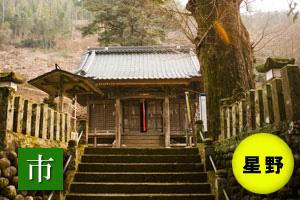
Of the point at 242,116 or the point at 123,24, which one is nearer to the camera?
the point at 242,116

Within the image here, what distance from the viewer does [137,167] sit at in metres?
8.80

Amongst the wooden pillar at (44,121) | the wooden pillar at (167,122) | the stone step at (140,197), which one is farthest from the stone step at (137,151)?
the wooden pillar at (167,122)

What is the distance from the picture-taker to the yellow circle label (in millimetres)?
4246

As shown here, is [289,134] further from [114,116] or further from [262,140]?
[114,116]

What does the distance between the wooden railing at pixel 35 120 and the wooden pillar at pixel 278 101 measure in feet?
14.5

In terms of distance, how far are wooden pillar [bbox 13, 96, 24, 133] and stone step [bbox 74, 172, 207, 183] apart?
254 cm

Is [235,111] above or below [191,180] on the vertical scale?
above

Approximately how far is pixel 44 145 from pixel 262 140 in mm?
4837

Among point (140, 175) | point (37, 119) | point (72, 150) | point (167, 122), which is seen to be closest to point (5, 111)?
point (37, 119)

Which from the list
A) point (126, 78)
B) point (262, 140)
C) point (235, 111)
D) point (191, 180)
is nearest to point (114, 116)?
point (126, 78)

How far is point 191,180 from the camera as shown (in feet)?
27.2

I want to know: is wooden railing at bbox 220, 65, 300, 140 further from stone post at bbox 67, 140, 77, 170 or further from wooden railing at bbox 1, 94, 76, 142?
wooden railing at bbox 1, 94, 76, 142

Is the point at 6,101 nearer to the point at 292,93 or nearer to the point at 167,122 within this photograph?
the point at 292,93

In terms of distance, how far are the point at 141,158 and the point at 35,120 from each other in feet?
11.0
